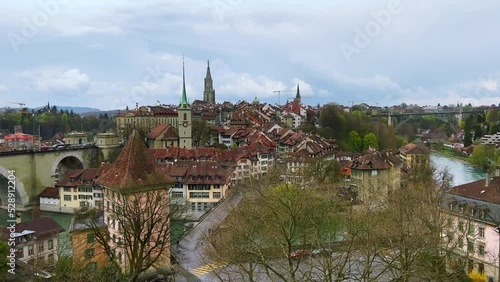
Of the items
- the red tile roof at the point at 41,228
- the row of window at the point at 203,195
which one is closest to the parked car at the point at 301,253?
the red tile roof at the point at 41,228

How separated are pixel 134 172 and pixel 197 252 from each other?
6655mm

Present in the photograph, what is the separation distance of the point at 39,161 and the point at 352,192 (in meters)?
27.8

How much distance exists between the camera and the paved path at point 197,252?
18.8 m

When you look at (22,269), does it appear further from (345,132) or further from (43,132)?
(43,132)

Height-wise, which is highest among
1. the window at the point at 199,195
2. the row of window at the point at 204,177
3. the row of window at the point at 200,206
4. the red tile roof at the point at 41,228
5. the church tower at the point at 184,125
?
the church tower at the point at 184,125

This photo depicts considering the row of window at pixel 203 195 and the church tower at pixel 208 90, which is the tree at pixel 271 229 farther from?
the church tower at pixel 208 90

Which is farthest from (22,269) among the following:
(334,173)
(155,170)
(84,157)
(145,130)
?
(145,130)

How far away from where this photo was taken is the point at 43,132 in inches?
3597

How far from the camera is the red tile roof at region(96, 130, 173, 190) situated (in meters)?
17.1

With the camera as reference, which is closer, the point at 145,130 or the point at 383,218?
the point at 383,218

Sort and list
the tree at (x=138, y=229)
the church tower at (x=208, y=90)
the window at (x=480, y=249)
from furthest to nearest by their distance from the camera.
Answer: the church tower at (x=208, y=90) < the window at (x=480, y=249) < the tree at (x=138, y=229)

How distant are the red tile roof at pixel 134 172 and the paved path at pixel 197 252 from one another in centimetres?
363

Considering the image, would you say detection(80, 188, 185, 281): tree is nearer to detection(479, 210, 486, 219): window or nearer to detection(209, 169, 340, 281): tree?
detection(209, 169, 340, 281): tree

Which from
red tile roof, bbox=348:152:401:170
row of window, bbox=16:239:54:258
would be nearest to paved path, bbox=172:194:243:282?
row of window, bbox=16:239:54:258
